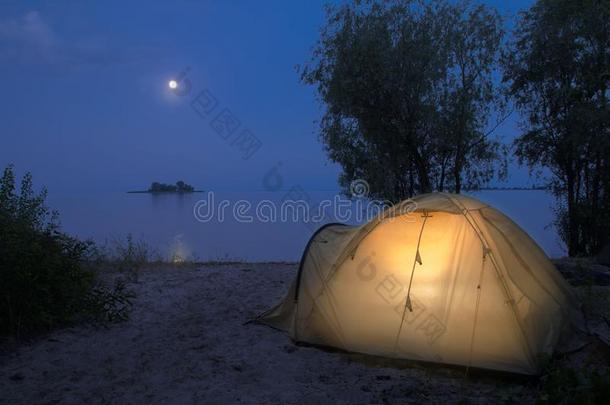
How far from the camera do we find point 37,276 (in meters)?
5.23

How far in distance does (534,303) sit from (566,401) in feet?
5.76

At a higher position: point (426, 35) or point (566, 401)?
point (426, 35)

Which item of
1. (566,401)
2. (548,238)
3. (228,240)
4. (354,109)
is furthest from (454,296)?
(228,240)

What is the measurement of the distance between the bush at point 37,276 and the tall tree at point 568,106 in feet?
32.9

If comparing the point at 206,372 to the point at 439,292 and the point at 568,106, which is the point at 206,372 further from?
the point at 568,106

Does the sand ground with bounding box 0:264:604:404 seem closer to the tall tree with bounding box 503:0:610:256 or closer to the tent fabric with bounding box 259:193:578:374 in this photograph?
the tent fabric with bounding box 259:193:578:374

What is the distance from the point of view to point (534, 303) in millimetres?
4578

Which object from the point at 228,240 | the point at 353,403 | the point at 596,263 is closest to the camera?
the point at 353,403

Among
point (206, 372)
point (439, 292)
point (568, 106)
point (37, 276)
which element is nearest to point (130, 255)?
point (37, 276)

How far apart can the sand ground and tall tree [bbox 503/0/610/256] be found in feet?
27.7

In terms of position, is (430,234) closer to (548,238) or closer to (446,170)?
(446,170)

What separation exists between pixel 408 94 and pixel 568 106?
4.03 m

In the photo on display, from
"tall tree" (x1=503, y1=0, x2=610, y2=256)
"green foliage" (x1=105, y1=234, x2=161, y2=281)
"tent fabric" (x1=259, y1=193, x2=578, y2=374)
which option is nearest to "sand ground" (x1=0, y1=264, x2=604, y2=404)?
"tent fabric" (x1=259, y1=193, x2=578, y2=374)

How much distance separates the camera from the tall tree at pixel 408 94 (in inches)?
413
